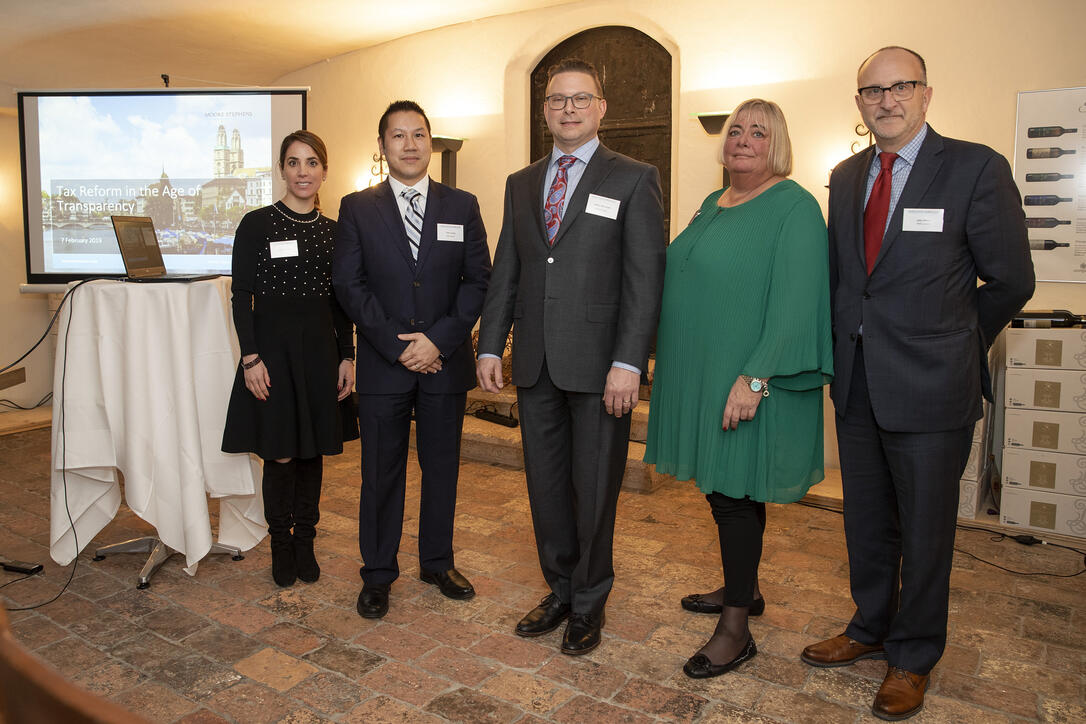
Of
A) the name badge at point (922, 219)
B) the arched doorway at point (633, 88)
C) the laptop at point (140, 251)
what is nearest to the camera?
the name badge at point (922, 219)

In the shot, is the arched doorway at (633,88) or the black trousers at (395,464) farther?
the arched doorway at (633,88)

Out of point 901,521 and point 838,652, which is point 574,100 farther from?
point 838,652

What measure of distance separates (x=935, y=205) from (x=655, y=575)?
1.87 m

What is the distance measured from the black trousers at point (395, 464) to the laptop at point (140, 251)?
3.35ft

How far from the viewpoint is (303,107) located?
17.2ft

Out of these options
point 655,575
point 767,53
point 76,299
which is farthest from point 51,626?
point 767,53

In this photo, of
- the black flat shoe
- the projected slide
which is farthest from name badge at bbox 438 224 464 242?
the projected slide

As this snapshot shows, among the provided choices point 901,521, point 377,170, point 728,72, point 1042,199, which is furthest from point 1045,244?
point 377,170

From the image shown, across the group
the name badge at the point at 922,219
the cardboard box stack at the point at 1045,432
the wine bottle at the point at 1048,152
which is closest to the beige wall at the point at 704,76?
the wine bottle at the point at 1048,152

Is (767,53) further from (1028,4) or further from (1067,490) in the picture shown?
(1067,490)

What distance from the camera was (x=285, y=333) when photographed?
9.90 ft

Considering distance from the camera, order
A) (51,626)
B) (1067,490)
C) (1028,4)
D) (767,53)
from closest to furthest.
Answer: (51,626) < (1067,490) < (1028,4) < (767,53)

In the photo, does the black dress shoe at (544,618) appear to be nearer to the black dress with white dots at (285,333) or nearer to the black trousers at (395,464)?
the black trousers at (395,464)

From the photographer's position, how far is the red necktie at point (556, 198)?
2.56 m
